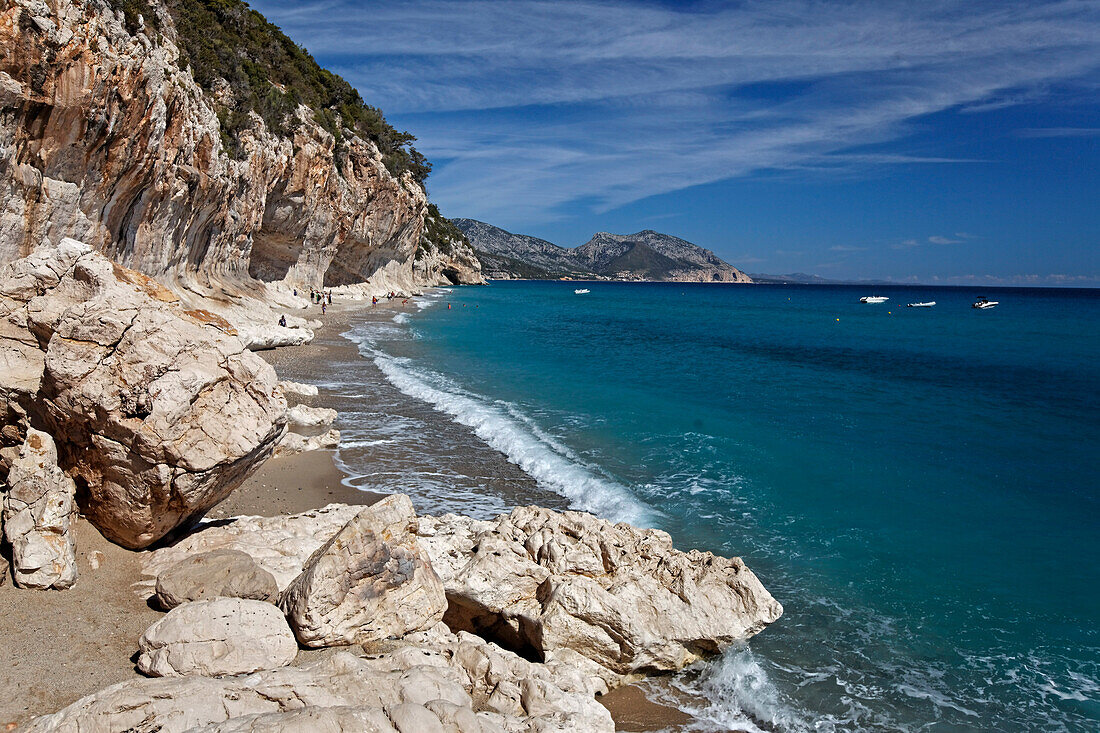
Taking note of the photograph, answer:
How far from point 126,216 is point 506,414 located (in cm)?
1312

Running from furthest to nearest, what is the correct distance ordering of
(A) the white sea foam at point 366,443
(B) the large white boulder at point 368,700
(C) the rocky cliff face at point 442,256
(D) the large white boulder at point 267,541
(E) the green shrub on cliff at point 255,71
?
(C) the rocky cliff face at point 442,256, (E) the green shrub on cliff at point 255,71, (A) the white sea foam at point 366,443, (D) the large white boulder at point 267,541, (B) the large white boulder at point 368,700

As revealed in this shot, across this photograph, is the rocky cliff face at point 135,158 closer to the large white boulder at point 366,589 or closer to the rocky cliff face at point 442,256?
the large white boulder at point 366,589

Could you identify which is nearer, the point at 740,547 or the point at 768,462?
the point at 740,547

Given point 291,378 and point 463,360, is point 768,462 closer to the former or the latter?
point 291,378

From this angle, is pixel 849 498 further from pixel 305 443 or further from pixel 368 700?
pixel 305 443

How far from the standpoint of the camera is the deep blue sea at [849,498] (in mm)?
6879

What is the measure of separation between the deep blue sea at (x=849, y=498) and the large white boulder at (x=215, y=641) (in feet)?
13.2

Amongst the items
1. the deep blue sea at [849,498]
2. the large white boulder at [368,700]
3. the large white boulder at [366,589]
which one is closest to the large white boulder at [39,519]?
the large white boulder at [366,589]

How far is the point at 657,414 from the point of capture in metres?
18.6

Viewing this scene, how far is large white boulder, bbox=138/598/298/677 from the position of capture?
480 centimetres

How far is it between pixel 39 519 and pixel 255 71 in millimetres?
38865

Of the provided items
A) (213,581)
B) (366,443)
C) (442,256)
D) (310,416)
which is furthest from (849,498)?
(442,256)

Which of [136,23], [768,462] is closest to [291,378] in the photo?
[136,23]

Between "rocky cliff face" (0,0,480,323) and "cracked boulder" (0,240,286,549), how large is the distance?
9.31 metres
